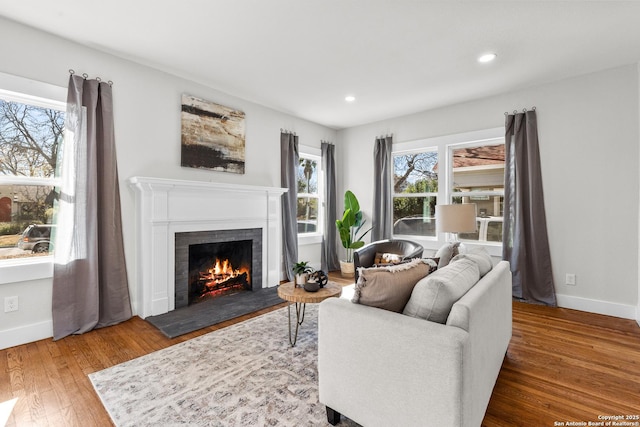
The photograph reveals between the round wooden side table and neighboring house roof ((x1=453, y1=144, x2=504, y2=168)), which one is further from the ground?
neighboring house roof ((x1=453, y1=144, x2=504, y2=168))

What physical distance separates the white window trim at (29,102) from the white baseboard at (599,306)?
5303mm

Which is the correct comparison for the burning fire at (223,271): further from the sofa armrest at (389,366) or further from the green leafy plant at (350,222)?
the sofa armrest at (389,366)

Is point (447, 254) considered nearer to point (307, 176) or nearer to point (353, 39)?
point (353, 39)

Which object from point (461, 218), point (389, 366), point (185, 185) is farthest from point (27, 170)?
point (461, 218)

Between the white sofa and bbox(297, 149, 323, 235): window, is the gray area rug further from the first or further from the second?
the white sofa

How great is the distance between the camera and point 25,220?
266 cm

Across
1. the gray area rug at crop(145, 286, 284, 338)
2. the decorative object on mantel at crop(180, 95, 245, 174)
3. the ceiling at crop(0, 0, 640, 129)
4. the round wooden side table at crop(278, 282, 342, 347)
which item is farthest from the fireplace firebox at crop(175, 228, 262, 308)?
the ceiling at crop(0, 0, 640, 129)

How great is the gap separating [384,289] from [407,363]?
0.36 metres

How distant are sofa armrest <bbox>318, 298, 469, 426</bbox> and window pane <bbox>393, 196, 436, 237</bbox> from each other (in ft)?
11.4

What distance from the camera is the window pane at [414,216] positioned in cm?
470

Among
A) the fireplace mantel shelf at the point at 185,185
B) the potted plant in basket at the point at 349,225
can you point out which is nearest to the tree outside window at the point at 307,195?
the potted plant in basket at the point at 349,225

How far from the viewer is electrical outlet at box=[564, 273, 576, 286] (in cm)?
349

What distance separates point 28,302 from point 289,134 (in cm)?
354

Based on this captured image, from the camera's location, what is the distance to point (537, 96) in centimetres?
367
